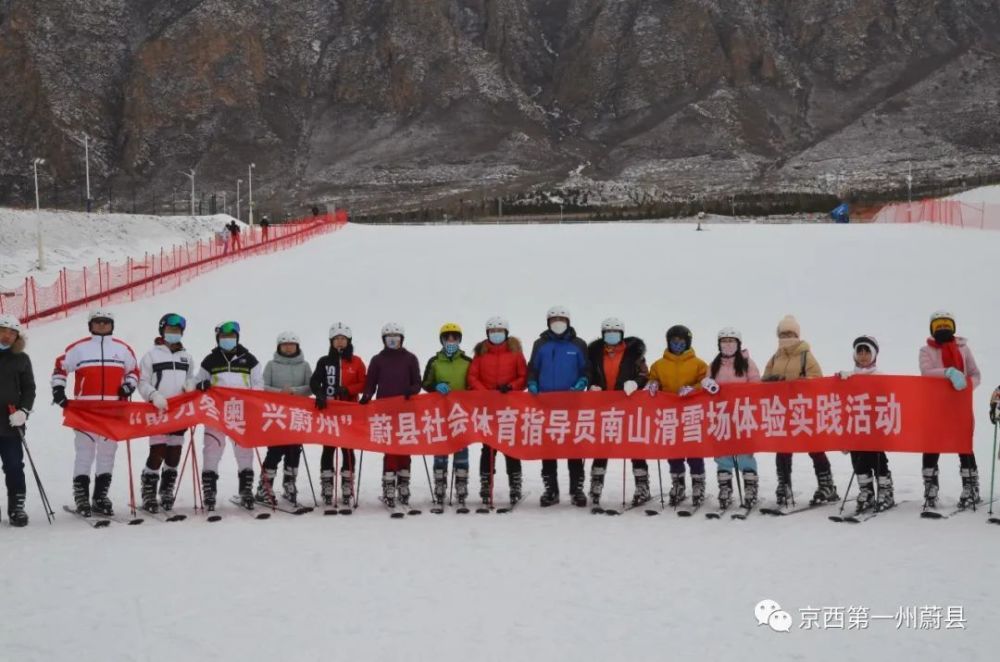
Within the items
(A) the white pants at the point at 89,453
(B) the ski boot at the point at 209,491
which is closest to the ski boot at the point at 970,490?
(B) the ski boot at the point at 209,491

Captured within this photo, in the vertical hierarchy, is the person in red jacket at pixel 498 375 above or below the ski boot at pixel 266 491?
above

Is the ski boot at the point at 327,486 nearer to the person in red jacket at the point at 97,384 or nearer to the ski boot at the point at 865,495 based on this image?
the person in red jacket at the point at 97,384

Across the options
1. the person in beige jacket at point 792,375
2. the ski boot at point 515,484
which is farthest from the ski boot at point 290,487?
the person in beige jacket at point 792,375

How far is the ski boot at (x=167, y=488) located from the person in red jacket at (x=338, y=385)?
1336 millimetres

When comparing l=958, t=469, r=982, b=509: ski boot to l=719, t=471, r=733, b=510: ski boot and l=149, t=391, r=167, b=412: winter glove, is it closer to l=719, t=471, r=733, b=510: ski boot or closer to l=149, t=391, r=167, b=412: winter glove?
l=719, t=471, r=733, b=510: ski boot

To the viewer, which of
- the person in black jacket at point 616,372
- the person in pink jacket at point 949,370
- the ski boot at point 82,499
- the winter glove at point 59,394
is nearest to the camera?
the winter glove at point 59,394

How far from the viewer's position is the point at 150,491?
357 inches

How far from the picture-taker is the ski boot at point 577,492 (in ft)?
30.4

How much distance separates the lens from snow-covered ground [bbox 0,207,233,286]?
3397cm

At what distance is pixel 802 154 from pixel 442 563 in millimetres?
98948

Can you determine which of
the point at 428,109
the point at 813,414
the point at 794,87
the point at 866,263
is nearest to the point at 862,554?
the point at 813,414

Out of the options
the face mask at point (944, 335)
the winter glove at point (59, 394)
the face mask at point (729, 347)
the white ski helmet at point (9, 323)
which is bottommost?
the winter glove at point (59, 394)

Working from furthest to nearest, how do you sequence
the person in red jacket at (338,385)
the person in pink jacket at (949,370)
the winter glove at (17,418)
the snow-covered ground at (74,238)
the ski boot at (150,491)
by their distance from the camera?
the snow-covered ground at (74,238)
the person in red jacket at (338,385)
the ski boot at (150,491)
the person in pink jacket at (949,370)
the winter glove at (17,418)

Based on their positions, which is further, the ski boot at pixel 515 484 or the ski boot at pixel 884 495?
the ski boot at pixel 515 484
